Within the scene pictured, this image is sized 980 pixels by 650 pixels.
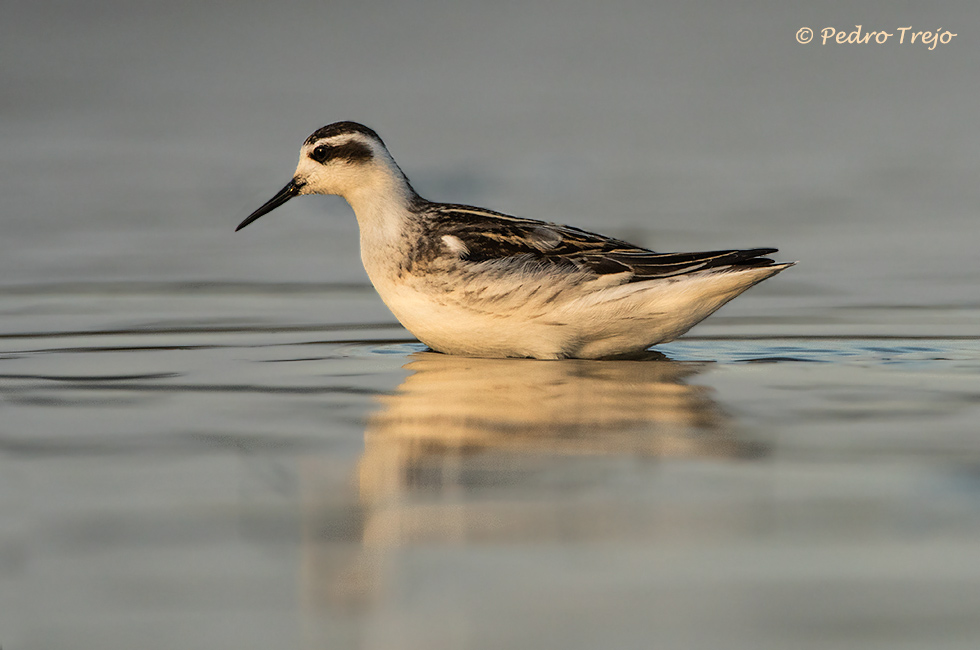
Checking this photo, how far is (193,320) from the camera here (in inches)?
377

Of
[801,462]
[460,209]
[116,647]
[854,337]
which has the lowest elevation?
[116,647]

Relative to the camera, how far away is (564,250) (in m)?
8.16

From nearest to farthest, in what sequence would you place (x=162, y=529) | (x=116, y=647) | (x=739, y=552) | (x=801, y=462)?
1. (x=116, y=647)
2. (x=739, y=552)
3. (x=162, y=529)
4. (x=801, y=462)

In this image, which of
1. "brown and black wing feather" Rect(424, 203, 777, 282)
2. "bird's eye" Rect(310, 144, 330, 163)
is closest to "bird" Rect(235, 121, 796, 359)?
"brown and black wing feather" Rect(424, 203, 777, 282)

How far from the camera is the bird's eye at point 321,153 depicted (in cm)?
889

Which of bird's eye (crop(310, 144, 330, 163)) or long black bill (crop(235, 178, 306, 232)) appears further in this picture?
long black bill (crop(235, 178, 306, 232))

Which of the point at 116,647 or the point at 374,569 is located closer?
the point at 116,647

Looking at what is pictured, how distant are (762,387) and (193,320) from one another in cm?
476

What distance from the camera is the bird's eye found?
889 cm

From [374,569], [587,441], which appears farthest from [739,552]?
[587,441]

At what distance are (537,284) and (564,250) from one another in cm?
43

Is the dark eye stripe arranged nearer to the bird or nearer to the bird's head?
the bird's head

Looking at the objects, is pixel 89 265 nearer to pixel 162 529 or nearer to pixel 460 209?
pixel 460 209

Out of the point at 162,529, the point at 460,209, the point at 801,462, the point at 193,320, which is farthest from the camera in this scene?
the point at 193,320
